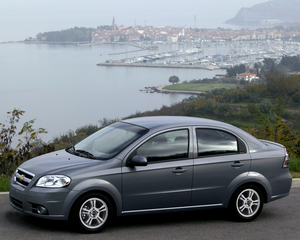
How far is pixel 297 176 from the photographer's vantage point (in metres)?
7.39

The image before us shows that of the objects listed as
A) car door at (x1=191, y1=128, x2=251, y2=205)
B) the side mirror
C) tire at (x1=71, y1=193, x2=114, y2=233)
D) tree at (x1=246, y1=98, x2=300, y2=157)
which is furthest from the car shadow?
tree at (x1=246, y1=98, x2=300, y2=157)

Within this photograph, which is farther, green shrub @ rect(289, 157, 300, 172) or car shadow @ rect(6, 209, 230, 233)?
green shrub @ rect(289, 157, 300, 172)

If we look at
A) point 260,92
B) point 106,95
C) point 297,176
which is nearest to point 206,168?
point 297,176

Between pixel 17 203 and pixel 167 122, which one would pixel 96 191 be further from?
pixel 167 122

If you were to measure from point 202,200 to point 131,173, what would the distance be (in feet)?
3.40

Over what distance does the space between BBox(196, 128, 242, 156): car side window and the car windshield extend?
723mm

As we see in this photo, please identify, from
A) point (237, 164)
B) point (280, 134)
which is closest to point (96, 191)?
point (237, 164)

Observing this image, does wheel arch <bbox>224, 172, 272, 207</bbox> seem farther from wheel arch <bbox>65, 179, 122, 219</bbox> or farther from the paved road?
wheel arch <bbox>65, 179, 122, 219</bbox>

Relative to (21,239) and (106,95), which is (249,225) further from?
(106,95)

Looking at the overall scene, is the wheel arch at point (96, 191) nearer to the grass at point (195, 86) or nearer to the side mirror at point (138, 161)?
the side mirror at point (138, 161)

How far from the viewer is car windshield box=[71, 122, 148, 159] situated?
458 cm

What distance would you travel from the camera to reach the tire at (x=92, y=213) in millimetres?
4191

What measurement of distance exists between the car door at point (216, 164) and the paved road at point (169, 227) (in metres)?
0.35

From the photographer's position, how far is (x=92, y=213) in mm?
4266
